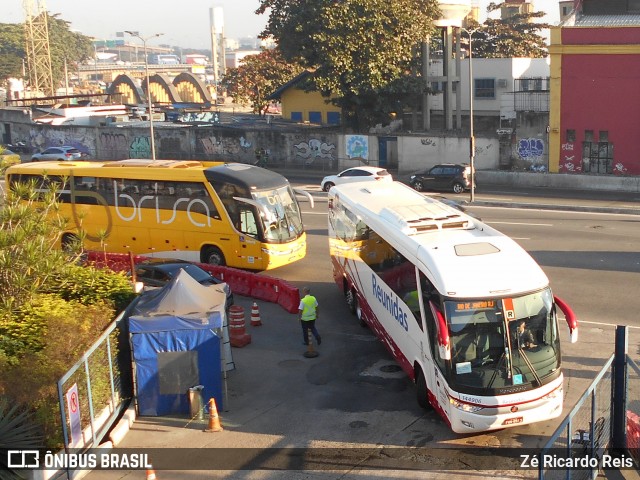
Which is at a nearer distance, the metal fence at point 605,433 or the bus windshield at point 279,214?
the metal fence at point 605,433

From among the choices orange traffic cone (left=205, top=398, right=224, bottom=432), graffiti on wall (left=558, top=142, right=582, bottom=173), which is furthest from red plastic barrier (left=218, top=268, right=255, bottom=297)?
graffiti on wall (left=558, top=142, right=582, bottom=173)

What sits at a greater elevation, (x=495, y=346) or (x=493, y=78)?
Answer: (x=493, y=78)

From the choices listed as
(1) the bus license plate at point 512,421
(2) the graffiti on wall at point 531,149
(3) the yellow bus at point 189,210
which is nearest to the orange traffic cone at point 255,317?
(3) the yellow bus at point 189,210

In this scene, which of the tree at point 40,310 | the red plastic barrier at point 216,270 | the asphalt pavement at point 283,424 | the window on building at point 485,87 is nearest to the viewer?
the asphalt pavement at point 283,424

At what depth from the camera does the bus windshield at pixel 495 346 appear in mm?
13031

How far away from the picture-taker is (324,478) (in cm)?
1261

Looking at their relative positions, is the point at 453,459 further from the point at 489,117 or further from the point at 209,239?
the point at 489,117

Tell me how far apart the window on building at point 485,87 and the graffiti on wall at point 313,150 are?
1633 cm

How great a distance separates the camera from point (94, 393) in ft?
46.4

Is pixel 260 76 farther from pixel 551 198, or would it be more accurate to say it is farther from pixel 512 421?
pixel 512 421

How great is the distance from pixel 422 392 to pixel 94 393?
586cm

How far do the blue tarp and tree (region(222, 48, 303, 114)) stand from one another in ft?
177

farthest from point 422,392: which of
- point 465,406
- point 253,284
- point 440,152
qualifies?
point 440,152

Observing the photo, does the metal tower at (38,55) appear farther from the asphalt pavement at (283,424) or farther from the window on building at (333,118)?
the asphalt pavement at (283,424)
